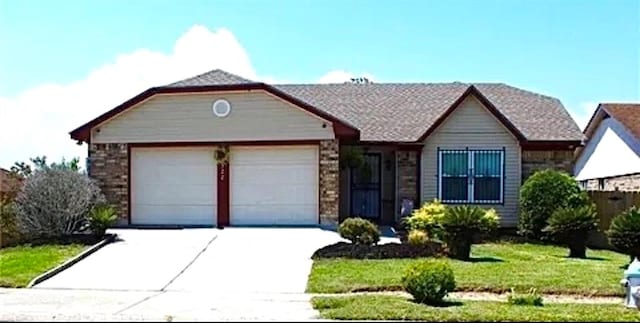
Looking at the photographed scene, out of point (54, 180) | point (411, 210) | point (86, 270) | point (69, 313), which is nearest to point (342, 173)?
point (411, 210)

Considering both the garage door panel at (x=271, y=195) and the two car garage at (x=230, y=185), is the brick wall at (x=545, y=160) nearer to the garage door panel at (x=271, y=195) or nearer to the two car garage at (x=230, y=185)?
the two car garage at (x=230, y=185)

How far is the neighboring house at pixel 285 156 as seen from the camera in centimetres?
2073

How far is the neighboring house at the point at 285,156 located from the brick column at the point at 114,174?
0.03 metres

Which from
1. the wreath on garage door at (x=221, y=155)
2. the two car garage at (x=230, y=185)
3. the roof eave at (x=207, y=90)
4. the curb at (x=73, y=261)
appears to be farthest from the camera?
the wreath on garage door at (x=221, y=155)

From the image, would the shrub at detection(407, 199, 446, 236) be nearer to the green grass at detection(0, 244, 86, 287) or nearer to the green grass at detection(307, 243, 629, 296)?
the green grass at detection(307, 243, 629, 296)

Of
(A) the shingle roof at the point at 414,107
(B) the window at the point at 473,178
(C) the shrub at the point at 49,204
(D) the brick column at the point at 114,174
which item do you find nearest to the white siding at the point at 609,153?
(A) the shingle roof at the point at 414,107

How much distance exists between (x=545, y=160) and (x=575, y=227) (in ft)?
18.9

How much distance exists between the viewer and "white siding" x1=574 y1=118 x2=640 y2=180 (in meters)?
27.9

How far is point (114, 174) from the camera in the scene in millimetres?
21516

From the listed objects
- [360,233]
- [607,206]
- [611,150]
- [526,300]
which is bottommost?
[526,300]

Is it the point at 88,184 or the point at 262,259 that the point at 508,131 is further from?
the point at 88,184

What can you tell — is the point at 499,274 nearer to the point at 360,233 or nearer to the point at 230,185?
the point at 360,233

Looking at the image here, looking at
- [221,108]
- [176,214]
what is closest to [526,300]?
[221,108]

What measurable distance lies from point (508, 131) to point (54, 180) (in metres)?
12.4
